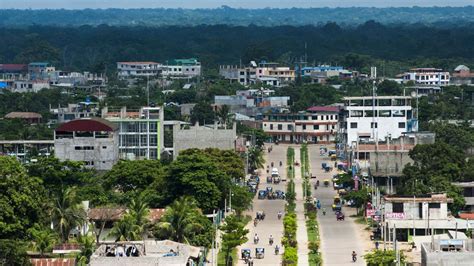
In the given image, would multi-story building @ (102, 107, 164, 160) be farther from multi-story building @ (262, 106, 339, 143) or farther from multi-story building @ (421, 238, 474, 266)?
multi-story building @ (421, 238, 474, 266)

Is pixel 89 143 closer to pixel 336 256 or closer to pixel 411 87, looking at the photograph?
pixel 336 256

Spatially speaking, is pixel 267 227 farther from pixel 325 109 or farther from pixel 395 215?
pixel 325 109

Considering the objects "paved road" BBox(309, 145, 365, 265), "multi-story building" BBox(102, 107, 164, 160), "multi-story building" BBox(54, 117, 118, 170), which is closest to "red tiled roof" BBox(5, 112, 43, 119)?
"multi-story building" BBox(102, 107, 164, 160)

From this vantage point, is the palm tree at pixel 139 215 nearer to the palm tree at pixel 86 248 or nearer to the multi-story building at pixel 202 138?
the palm tree at pixel 86 248

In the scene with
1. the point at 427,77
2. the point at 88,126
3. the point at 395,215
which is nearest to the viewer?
the point at 395,215

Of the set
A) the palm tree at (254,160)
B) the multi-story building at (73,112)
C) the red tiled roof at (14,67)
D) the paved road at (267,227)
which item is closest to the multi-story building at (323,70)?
the red tiled roof at (14,67)

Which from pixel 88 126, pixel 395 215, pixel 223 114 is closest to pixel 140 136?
pixel 88 126

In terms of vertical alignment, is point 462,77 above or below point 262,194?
above
